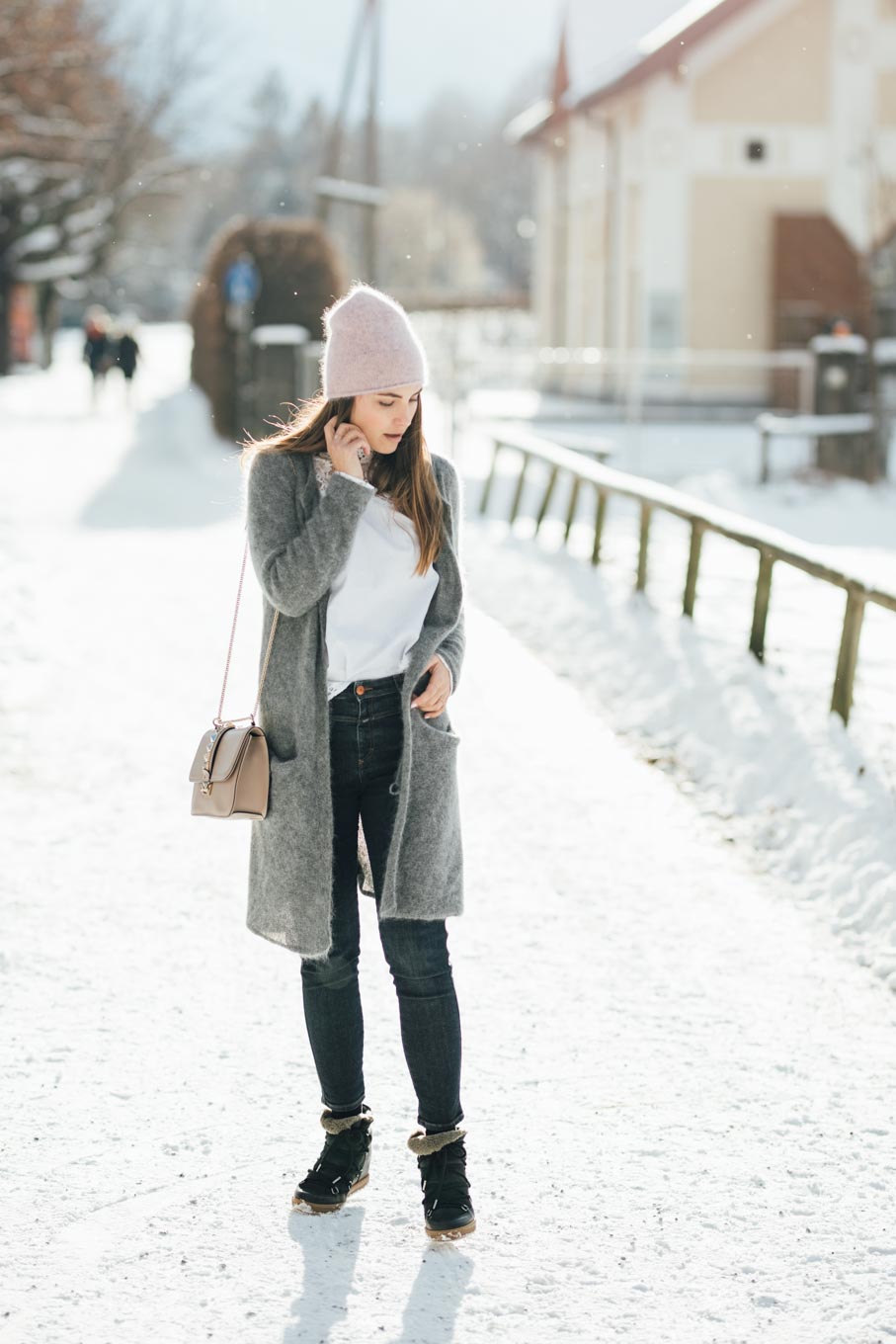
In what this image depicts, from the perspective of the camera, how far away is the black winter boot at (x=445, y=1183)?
3514mm

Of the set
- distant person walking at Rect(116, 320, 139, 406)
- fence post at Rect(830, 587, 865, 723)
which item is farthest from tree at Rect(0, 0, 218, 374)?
fence post at Rect(830, 587, 865, 723)

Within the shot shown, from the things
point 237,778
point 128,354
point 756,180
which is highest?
point 756,180

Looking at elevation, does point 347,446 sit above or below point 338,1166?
above

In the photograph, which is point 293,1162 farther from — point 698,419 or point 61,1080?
point 698,419

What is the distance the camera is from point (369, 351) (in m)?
3.43

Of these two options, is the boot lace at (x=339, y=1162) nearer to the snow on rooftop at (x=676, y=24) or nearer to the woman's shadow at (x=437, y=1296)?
the woman's shadow at (x=437, y=1296)

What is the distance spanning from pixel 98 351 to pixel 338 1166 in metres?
31.0

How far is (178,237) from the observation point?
110438 millimetres

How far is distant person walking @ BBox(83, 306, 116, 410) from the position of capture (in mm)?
33312

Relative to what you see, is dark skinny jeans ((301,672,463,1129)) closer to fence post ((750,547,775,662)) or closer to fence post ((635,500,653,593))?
fence post ((750,547,775,662))

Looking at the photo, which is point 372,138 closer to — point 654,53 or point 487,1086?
point 654,53

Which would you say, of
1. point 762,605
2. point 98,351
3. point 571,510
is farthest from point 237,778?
point 98,351

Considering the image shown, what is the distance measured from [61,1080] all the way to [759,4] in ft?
82.5

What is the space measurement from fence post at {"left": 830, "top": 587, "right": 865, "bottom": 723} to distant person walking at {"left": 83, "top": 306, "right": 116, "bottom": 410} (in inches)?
1046
